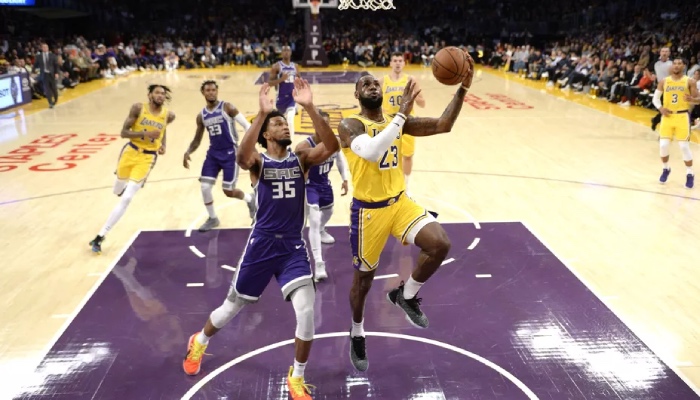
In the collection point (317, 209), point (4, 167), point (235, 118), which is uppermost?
point (235, 118)

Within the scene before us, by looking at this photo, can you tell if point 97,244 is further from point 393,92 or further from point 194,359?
point 393,92

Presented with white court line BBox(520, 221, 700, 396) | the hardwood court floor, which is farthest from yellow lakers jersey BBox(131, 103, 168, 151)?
white court line BBox(520, 221, 700, 396)

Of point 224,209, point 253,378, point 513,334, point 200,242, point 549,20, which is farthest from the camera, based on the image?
point 549,20

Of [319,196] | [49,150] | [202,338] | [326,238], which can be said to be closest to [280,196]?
[202,338]

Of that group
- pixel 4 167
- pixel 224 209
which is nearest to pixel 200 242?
pixel 224 209

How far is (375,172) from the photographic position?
Answer: 14.5ft

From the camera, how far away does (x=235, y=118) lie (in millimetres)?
7172

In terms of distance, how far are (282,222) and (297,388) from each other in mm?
1094

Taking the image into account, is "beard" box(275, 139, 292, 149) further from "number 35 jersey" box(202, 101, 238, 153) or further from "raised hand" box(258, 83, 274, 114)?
"number 35 jersey" box(202, 101, 238, 153)

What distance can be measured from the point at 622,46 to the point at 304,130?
1487 centimetres

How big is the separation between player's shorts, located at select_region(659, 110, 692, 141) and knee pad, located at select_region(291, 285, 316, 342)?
7110 mm

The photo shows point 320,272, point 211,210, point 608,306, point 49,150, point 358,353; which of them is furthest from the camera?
point 49,150

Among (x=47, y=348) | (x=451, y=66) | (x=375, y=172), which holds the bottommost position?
(x=47, y=348)

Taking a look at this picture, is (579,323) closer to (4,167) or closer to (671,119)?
(671,119)
